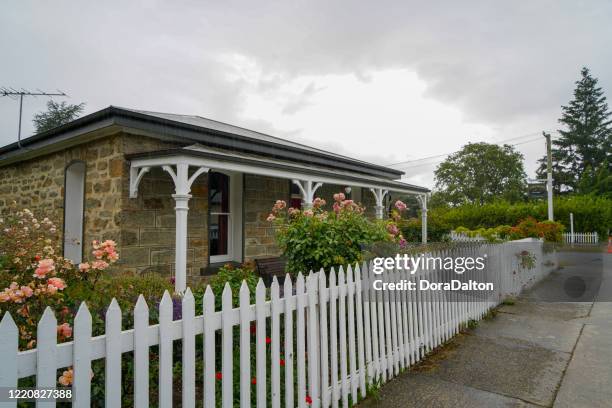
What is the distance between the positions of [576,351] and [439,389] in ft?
7.65

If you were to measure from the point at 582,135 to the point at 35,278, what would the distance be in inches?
2019

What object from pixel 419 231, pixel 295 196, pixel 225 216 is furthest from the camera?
pixel 419 231

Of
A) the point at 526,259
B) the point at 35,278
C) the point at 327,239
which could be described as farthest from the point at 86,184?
the point at 526,259

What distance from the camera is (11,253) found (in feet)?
11.7

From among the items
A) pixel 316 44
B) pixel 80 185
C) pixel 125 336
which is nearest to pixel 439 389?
pixel 125 336

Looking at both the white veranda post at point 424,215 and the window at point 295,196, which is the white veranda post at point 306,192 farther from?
the white veranda post at point 424,215

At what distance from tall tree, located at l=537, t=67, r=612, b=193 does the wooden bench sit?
43.8m

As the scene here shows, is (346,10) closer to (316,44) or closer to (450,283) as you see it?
(316,44)

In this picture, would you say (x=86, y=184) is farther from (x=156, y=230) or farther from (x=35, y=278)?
(x=35, y=278)

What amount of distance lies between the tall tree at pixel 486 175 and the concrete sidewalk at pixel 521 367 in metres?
35.7

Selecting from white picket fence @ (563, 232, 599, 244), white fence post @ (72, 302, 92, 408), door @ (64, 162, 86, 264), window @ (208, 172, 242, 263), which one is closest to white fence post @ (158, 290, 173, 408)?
white fence post @ (72, 302, 92, 408)

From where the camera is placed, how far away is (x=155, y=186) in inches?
271

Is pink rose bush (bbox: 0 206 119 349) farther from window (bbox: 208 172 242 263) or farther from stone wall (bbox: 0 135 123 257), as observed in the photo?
window (bbox: 208 172 242 263)

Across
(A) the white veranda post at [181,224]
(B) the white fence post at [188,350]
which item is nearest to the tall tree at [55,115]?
(A) the white veranda post at [181,224]
